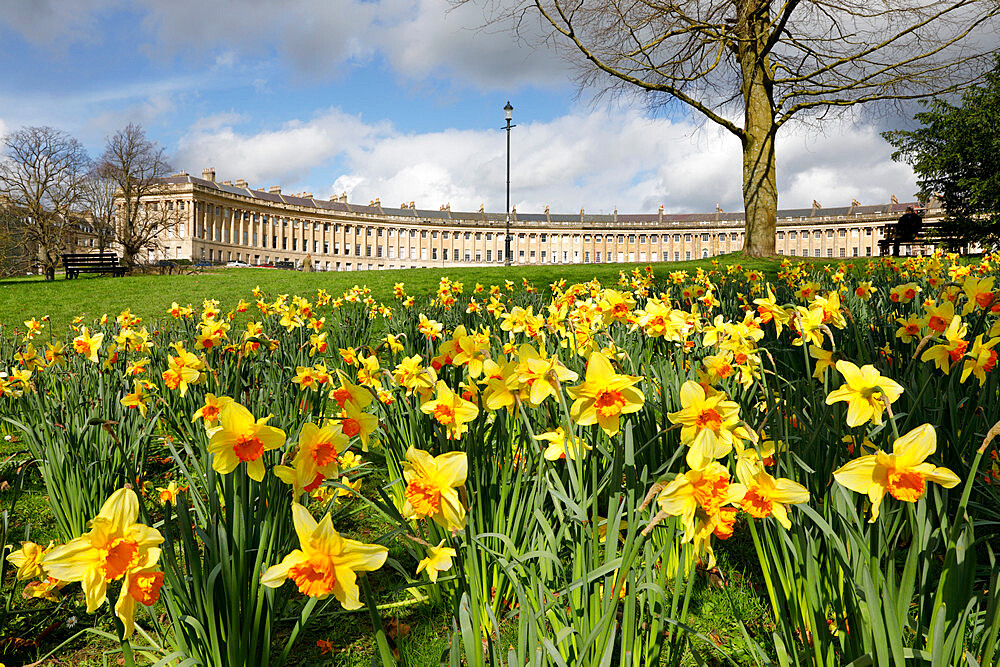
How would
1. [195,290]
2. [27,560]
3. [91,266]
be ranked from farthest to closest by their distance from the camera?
[91,266] → [195,290] → [27,560]

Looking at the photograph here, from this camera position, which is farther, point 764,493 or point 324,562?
point 764,493

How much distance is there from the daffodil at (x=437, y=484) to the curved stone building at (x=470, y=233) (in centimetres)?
6842

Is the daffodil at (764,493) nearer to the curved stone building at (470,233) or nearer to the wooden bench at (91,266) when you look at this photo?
the wooden bench at (91,266)

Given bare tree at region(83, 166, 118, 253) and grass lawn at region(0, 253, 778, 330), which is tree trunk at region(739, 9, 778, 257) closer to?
grass lawn at region(0, 253, 778, 330)

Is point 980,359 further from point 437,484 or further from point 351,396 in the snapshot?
point 351,396

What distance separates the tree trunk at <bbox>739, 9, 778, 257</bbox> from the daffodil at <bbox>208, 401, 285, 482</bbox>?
13.4 meters

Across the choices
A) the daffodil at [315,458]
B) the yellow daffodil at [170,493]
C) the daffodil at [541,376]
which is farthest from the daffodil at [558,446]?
the yellow daffodil at [170,493]

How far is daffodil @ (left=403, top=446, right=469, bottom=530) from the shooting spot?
0.95 metres

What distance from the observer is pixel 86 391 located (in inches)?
113

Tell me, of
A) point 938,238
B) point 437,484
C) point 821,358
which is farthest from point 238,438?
point 938,238

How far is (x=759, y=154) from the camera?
1260cm

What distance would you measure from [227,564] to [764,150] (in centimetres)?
1393

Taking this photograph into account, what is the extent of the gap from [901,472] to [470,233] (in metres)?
83.0

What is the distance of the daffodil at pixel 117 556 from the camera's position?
81 cm
